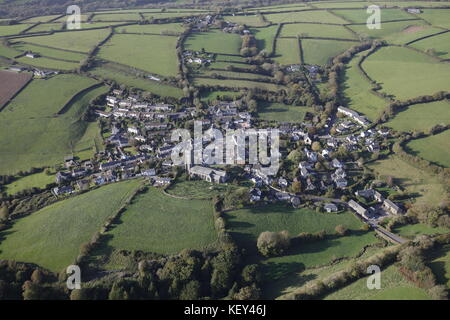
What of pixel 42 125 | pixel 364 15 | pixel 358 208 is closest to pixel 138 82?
pixel 42 125

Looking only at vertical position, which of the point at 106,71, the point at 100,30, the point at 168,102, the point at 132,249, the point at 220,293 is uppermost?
the point at 100,30

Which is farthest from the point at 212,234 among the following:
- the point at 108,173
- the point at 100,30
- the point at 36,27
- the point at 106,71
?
the point at 36,27

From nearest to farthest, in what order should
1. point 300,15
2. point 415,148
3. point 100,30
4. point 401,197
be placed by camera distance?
point 401,197 < point 415,148 < point 100,30 < point 300,15

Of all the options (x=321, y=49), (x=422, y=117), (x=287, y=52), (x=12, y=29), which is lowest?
Answer: (x=422, y=117)

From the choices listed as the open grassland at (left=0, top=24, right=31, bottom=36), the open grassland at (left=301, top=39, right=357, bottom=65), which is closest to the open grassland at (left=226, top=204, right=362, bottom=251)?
the open grassland at (left=301, top=39, right=357, bottom=65)

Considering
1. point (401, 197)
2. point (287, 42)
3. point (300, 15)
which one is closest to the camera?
point (401, 197)

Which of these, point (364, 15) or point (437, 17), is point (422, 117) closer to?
point (437, 17)

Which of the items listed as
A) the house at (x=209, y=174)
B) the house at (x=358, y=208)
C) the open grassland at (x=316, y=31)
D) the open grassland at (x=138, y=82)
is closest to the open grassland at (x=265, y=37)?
the open grassland at (x=316, y=31)

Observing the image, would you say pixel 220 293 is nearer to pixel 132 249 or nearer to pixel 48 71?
pixel 132 249
